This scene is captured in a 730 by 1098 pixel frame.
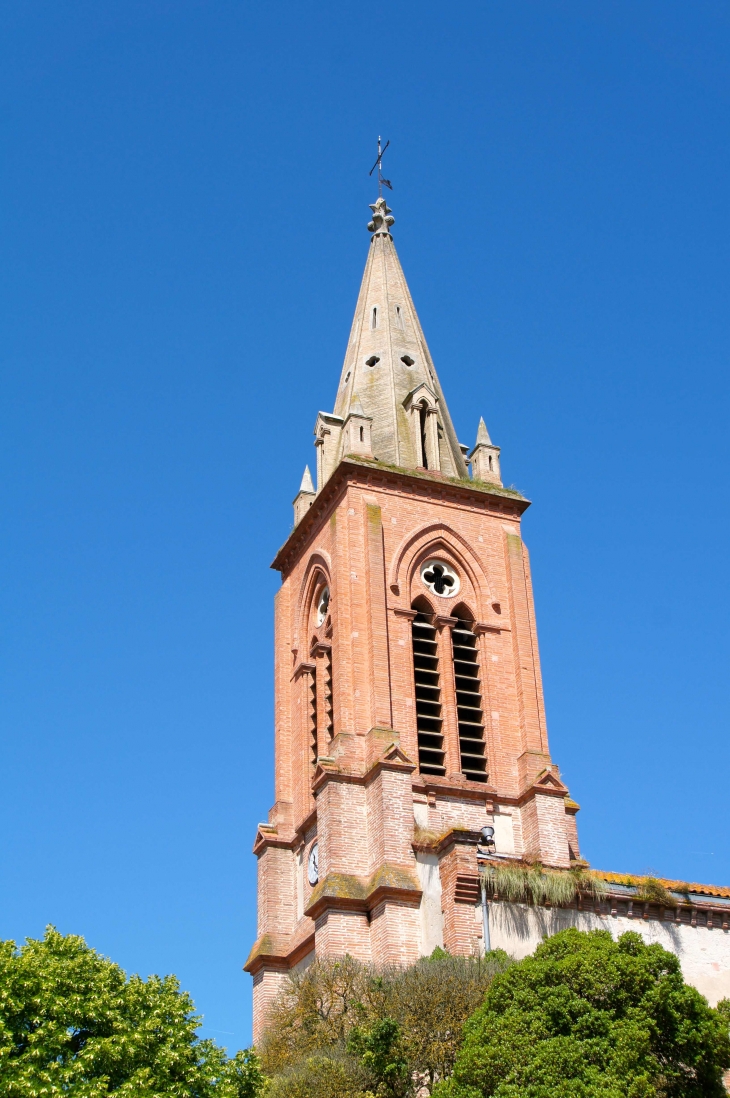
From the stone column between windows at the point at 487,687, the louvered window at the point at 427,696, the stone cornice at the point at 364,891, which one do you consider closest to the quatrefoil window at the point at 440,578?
the louvered window at the point at 427,696

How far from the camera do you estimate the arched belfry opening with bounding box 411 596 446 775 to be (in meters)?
38.2

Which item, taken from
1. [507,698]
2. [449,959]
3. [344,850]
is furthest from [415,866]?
[507,698]

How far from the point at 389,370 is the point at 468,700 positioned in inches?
468

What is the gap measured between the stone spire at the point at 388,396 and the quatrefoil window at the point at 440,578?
319 cm

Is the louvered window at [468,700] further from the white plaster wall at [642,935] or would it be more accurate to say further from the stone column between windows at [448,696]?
the white plaster wall at [642,935]

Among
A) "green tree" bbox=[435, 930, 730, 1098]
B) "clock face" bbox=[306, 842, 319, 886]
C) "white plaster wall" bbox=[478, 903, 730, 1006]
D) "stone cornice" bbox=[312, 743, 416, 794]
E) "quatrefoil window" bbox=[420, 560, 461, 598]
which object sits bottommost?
"green tree" bbox=[435, 930, 730, 1098]

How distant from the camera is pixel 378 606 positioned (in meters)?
39.6

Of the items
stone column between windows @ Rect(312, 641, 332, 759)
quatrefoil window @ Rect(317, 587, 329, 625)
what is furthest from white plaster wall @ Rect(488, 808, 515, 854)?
quatrefoil window @ Rect(317, 587, 329, 625)

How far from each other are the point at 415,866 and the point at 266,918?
606cm

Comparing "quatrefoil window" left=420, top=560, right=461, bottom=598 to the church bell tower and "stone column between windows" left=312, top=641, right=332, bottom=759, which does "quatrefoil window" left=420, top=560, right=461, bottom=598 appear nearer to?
the church bell tower

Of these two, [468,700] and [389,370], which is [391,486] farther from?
[468,700]

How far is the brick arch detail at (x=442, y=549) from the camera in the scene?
4109 centimetres

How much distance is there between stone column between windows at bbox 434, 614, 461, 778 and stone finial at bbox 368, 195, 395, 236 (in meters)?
17.9

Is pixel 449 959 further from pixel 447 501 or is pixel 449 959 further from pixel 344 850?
pixel 447 501
